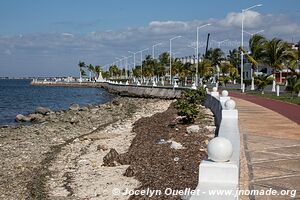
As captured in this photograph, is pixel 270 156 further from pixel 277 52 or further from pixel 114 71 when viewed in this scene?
pixel 114 71

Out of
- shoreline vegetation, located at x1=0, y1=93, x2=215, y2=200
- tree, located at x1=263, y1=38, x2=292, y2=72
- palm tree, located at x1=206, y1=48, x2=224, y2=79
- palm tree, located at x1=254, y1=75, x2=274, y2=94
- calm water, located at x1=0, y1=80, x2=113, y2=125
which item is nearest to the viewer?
shoreline vegetation, located at x1=0, y1=93, x2=215, y2=200

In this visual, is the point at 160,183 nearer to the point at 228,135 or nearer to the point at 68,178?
the point at 228,135

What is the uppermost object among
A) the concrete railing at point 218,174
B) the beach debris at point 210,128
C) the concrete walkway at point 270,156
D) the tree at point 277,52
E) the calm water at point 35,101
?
the tree at point 277,52

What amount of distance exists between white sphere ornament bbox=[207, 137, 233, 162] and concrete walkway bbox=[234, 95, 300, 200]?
5.69 feet

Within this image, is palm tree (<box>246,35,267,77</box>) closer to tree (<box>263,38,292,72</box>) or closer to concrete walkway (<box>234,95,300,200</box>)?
tree (<box>263,38,292,72</box>)

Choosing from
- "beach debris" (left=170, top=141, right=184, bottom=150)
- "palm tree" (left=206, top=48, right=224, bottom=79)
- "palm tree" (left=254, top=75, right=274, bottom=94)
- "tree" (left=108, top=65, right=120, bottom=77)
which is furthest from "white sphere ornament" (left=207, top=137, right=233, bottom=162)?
"tree" (left=108, top=65, right=120, bottom=77)

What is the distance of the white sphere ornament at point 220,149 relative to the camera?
214 inches

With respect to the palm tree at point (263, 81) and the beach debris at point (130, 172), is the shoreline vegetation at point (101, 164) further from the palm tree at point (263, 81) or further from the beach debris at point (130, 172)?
the palm tree at point (263, 81)

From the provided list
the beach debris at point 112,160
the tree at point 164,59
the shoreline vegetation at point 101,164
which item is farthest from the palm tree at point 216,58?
the beach debris at point 112,160

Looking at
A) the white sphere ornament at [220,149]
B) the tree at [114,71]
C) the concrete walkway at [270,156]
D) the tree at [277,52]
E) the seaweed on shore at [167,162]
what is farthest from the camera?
the tree at [114,71]

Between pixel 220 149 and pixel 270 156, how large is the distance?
5013 mm

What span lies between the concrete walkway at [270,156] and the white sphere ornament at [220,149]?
173cm

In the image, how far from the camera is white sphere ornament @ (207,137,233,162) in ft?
17.8

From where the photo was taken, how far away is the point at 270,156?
1011 centimetres
